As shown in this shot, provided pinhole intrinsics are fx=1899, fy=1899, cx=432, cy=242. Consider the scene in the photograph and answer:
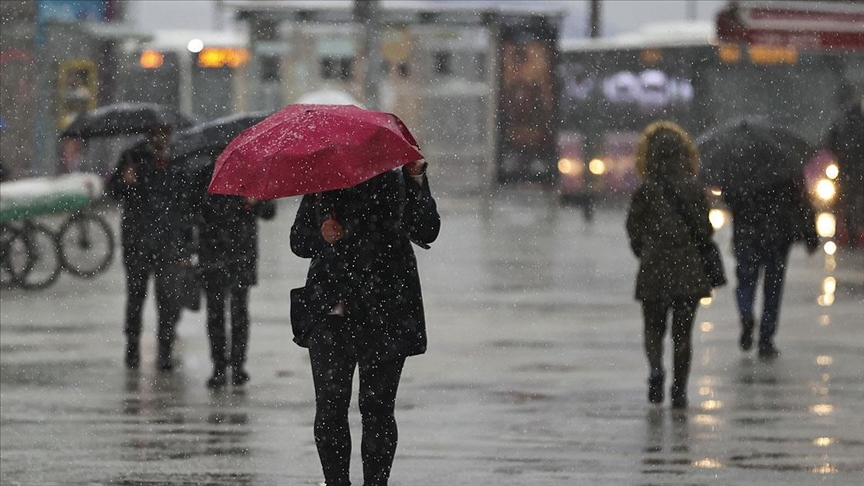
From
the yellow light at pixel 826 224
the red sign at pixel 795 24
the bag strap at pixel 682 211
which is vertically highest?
the red sign at pixel 795 24

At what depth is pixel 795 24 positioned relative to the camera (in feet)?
86.2

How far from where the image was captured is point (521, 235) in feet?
92.7

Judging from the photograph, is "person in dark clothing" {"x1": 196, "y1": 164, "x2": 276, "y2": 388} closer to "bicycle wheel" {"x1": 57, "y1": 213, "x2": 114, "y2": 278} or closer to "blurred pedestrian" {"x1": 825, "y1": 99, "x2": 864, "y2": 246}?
"bicycle wheel" {"x1": 57, "y1": 213, "x2": 114, "y2": 278}

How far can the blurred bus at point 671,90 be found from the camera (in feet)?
112

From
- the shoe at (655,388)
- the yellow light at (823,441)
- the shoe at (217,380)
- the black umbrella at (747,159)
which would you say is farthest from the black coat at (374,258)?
the black umbrella at (747,159)

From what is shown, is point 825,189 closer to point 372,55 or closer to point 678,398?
point 678,398

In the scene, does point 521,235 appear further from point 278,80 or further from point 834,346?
point 278,80

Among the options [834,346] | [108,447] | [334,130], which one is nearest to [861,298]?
[834,346]

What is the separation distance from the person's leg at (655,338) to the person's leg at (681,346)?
0.25 ft

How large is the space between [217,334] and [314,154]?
529cm

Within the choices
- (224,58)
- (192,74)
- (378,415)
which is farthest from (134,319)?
(192,74)

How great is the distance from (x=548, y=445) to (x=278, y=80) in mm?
36559

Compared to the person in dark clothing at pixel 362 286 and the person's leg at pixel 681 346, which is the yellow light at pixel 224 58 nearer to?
the person's leg at pixel 681 346

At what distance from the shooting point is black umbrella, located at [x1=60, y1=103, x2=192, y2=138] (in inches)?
494
